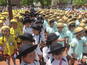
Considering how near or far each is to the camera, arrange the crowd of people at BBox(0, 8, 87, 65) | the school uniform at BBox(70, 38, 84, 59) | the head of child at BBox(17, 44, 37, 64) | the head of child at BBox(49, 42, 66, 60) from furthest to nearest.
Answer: the school uniform at BBox(70, 38, 84, 59)
the head of child at BBox(49, 42, 66, 60)
the crowd of people at BBox(0, 8, 87, 65)
the head of child at BBox(17, 44, 37, 64)

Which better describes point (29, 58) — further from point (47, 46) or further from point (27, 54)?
point (47, 46)

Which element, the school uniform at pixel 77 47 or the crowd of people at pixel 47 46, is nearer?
the crowd of people at pixel 47 46

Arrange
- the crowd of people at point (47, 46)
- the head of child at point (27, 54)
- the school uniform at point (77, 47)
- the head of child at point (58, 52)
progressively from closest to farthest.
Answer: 1. the head of child at point (27, 54)
2. the crowd of people at point (47, 46)
3. the head of child at point (58, 52)
4. the school uniform at point (77, 47)

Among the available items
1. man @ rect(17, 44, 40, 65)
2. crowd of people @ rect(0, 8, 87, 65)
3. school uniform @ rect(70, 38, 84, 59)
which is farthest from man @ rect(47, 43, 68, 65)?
school uniform @ rect(70, 38, 84, 59)

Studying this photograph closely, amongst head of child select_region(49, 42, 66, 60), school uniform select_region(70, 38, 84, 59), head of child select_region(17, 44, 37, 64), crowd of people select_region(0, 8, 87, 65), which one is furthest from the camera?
school uniform select_region(70, 38, 84, 59)

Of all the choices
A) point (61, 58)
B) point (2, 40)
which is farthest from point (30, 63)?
point (2, 40)

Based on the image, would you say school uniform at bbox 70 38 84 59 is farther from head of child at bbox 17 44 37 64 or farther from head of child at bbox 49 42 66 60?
head of child at bbox 17 44 37 64

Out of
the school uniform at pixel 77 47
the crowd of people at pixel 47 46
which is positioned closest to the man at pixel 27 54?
the crowd of people at pixel 47 46

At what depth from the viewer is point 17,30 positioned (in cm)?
1301

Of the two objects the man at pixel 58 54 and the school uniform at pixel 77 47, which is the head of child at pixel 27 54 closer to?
the man at pixel 58 54

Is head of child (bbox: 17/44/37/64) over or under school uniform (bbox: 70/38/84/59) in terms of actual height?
over

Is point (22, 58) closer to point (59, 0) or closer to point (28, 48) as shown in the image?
point (28, 48)

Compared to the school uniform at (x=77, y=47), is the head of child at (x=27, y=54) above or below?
above

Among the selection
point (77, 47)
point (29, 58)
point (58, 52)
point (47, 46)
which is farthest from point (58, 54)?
point (77, 47)
